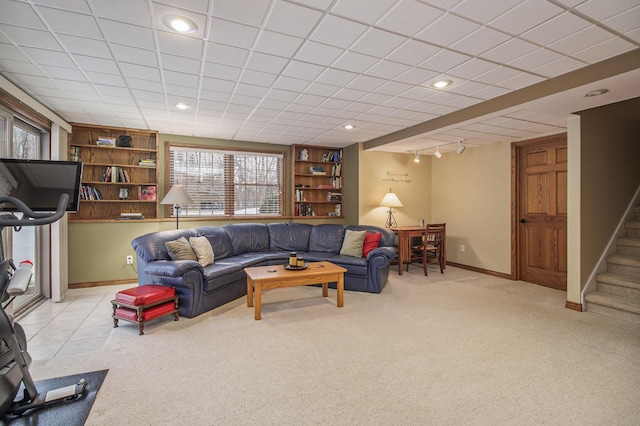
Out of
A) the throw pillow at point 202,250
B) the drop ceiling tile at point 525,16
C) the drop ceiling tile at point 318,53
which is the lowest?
the throw pillow at point 202,250

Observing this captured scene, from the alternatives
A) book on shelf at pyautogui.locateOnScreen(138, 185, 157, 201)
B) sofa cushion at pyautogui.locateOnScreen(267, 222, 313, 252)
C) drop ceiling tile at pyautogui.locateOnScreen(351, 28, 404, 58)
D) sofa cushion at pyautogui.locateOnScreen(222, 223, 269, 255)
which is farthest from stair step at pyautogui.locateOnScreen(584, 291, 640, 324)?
book on shelf at pyautogui.locateOnScreen(138, 185, 157, 201)

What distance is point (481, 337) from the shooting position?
9.57 feet

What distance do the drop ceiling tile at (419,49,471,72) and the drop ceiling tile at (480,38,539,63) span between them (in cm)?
18

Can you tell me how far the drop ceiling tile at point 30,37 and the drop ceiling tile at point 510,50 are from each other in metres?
3.33

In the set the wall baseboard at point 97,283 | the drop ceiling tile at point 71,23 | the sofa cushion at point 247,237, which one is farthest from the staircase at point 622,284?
the wall baseboard at point 97,283

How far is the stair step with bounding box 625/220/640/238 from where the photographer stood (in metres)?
4.04

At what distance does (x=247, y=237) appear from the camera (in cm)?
521

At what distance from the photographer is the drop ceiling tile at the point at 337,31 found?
2057mm

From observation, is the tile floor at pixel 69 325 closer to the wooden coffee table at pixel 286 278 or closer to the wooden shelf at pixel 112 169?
the wooden shelf at pixel 112 169

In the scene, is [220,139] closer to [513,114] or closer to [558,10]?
[513,114]

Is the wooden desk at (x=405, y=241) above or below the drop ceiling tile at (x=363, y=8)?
below

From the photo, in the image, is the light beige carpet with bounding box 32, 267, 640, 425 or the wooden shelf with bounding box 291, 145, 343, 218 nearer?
the light beige carpet with bounding box 32, 267, 640, 425

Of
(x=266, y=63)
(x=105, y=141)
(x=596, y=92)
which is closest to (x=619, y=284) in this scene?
(x=596, y=92)

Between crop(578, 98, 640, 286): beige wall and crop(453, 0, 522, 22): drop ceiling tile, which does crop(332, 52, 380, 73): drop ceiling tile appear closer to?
crop(453, 0, 522, 22): drop ceiling tile
